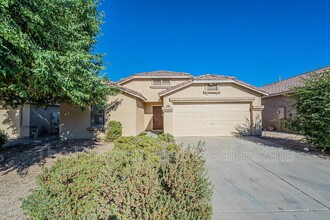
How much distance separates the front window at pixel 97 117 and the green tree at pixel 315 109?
37.8 ft

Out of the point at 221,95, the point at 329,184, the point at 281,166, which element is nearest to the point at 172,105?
the point at 221,95

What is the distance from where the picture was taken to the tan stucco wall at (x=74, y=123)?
1262 cm

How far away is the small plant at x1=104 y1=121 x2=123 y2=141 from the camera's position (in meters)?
12.1

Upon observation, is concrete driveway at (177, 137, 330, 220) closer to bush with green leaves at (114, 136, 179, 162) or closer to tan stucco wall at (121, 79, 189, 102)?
bush with green leaves at (114, 136, 179, 162)

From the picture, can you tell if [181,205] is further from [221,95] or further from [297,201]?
[221,95]

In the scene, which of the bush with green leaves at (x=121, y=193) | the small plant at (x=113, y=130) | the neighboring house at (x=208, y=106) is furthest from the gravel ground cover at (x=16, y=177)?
the neighboring house at (x=208, y=106)

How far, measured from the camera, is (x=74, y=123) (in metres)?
12.7

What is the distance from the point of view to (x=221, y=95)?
13.6 meters

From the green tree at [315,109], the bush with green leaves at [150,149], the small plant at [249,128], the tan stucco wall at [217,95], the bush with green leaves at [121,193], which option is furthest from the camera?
the tan stucco wall at [217,95]

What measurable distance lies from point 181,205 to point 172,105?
11386 millimetres

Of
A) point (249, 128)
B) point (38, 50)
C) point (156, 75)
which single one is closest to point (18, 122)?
point (156, 75)

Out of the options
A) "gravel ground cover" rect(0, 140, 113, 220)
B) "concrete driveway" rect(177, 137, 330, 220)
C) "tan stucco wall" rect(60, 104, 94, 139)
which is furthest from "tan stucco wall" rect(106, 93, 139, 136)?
"concrete driveway" rect(177, 137, 330, 220)

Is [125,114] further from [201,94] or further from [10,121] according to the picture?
[10,121]

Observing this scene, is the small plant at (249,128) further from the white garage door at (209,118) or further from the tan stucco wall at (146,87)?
the tan stucco wall at (146,87)
